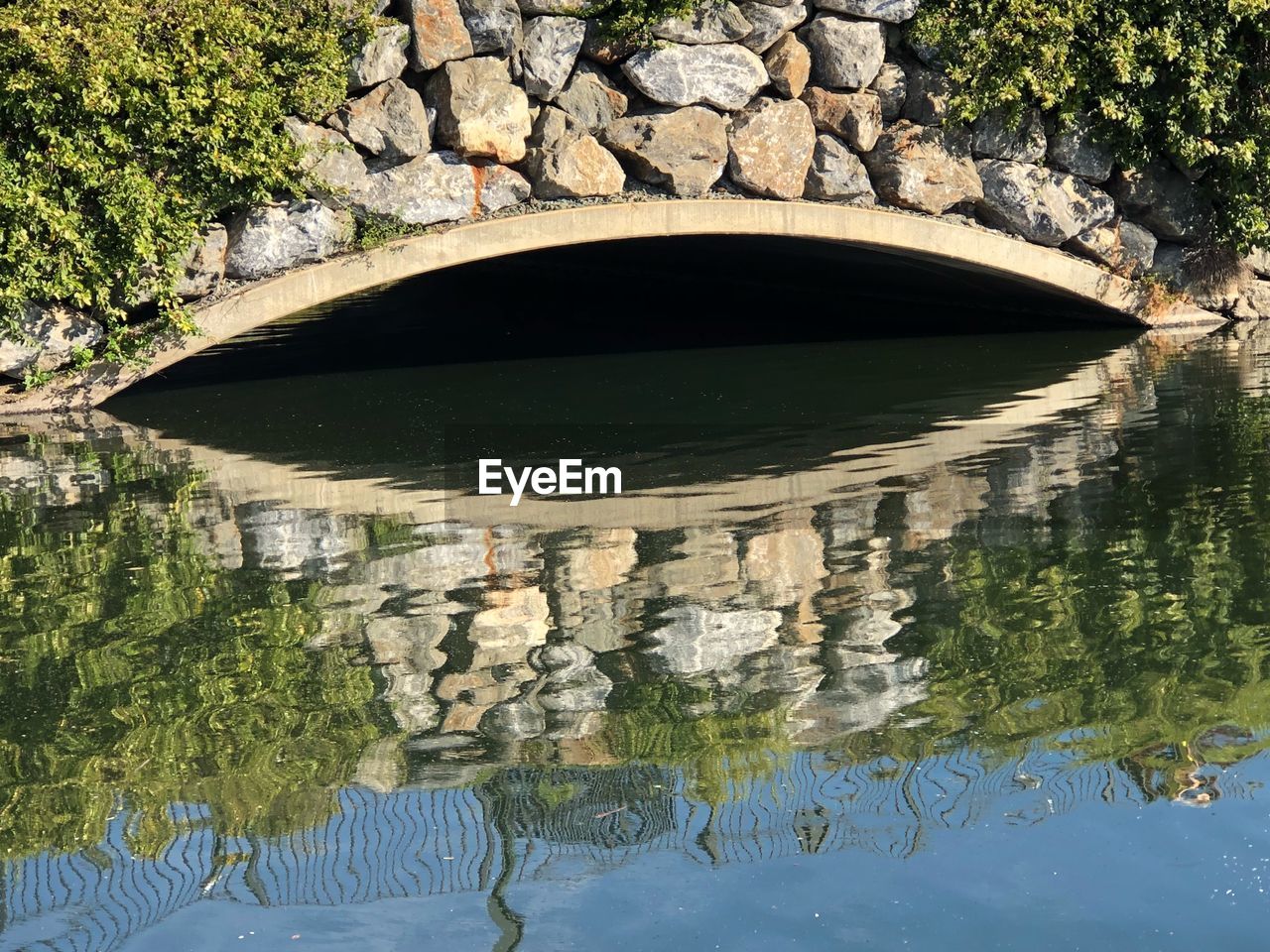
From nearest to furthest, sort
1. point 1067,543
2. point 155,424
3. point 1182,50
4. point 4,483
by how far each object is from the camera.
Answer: point 1067,543 < point 4,483 < point 155,424 < point 1182,50

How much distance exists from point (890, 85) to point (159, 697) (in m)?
11.1

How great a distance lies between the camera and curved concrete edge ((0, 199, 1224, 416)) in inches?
488

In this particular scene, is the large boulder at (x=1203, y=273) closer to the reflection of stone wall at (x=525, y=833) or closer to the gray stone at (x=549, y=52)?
the gray stone at (x=549, y=52)

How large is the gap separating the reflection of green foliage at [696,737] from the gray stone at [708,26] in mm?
9569

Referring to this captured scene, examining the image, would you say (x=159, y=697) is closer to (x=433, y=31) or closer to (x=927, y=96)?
(x=433, y=31)

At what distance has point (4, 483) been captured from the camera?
920cm

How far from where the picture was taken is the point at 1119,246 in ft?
50.6

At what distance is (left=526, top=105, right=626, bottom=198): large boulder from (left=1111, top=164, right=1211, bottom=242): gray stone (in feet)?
18.9

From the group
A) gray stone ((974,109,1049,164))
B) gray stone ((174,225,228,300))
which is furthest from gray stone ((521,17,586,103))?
gray stone ((974,109,1049,164))

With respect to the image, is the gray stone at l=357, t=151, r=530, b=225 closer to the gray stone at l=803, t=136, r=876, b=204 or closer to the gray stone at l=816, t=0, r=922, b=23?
the gray stone at l=803, t=136, r=876, b=204

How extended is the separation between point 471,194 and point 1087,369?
5.59m

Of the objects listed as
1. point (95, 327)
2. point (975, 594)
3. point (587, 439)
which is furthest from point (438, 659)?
point (95, 327)

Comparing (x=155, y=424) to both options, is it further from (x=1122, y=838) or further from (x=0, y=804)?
(x=1122, y=838)

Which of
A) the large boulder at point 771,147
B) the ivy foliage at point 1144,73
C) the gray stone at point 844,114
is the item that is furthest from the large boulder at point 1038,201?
the large boulder at point 771,147
